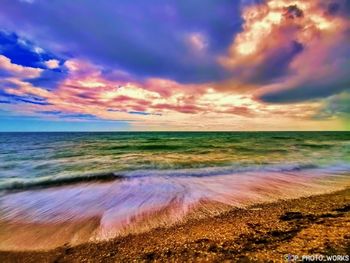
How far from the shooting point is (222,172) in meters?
13.7

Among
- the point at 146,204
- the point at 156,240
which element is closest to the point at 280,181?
the point at 146,204

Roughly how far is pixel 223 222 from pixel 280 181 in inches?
253

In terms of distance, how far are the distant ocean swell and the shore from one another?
497 mm

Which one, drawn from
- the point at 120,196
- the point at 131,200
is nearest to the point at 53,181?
the point at 120,196

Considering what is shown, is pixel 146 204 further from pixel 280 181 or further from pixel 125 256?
pixel 280 181

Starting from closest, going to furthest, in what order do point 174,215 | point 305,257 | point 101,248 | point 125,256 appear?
point 305,257 < point 125,256 < point 101,248 < point 174,215

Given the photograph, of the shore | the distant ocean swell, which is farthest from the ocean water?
the shore

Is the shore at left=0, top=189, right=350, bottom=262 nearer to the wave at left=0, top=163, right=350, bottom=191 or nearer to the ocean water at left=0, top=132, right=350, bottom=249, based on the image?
the ocean water at left=0, top=132, right=350, bottom=249

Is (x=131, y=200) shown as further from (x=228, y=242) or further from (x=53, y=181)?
(x=53, y=181)

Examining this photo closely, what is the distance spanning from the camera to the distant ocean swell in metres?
5.89

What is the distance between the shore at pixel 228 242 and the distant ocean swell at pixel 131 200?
1.63ft

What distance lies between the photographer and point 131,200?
816cm

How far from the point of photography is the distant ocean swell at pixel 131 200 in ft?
19.3

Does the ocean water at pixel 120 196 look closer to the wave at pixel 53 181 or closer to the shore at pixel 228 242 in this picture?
the wave at pixel 53 181
